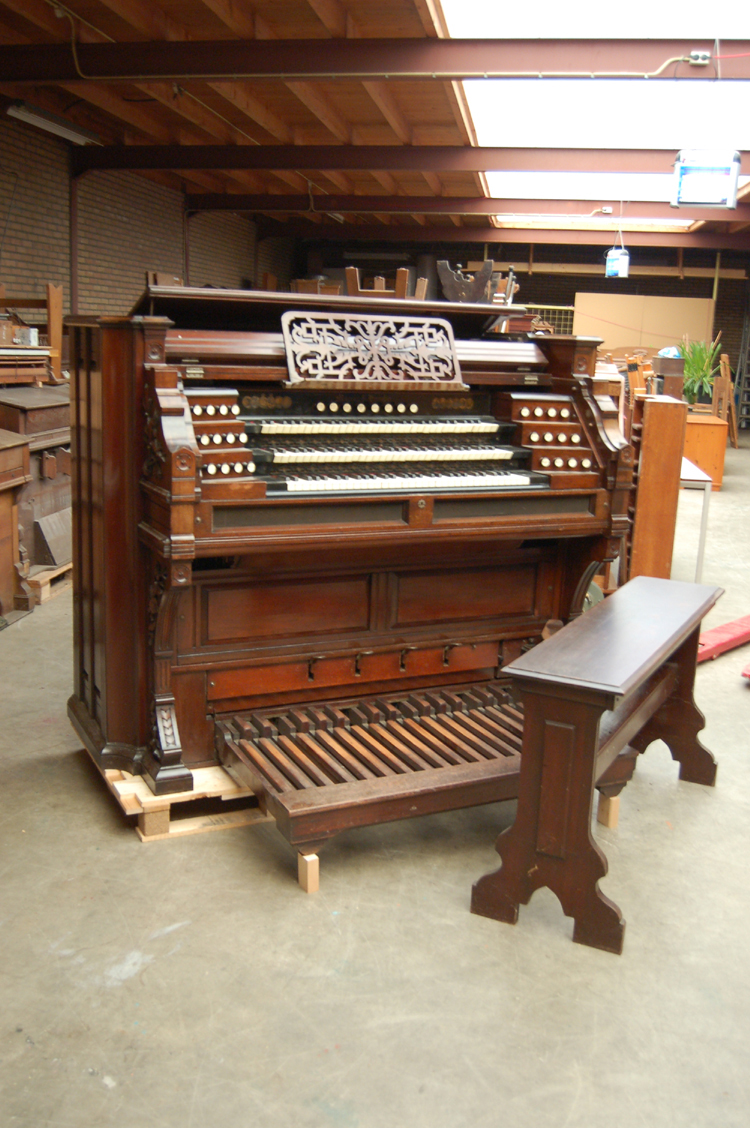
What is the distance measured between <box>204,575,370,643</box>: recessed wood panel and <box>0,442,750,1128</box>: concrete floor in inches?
26.3

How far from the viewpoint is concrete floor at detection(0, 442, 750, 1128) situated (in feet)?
6.05

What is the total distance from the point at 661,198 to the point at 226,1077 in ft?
47.6

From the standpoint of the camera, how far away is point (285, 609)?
321cm

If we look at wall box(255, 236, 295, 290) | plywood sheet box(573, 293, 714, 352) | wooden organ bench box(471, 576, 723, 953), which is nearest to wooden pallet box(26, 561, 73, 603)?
wooden organ bench box(471, 576, 723, 953)

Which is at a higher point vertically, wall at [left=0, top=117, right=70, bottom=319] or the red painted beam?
wall at [left=0, top=117, right=70, bottom=319]

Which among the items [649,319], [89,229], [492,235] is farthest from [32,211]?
[649,319]

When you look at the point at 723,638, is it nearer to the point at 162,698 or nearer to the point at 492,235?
the point at 162,698

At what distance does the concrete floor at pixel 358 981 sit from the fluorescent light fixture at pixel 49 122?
23.6ft

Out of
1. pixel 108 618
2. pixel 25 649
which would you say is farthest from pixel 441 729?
pixel 25 649

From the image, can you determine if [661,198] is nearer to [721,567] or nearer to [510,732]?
[721,567]

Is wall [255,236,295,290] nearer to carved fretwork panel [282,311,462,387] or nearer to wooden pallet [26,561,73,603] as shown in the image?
wooden pallet [26,561,73,603]

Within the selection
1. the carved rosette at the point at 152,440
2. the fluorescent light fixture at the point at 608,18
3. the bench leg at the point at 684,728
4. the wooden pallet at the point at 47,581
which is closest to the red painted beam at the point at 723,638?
the bench leg at the point at 684,728

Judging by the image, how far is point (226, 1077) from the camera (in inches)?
74.0

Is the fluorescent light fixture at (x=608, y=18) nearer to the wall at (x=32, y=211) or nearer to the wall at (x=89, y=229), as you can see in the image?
the wall at (x=89, y=229)
